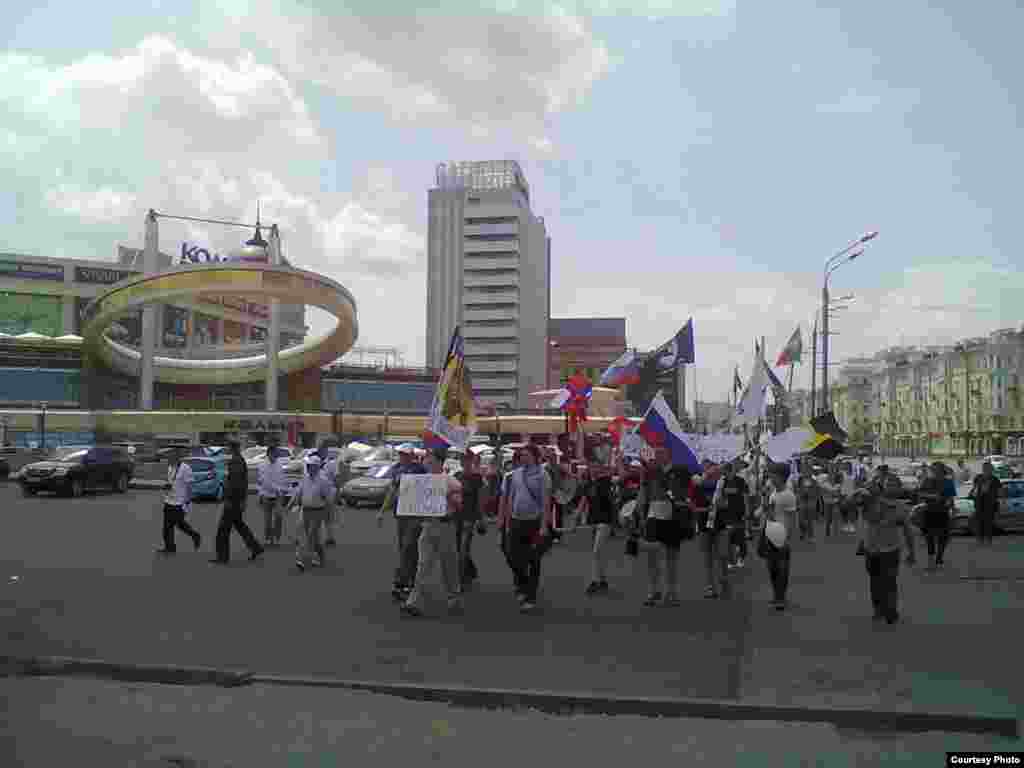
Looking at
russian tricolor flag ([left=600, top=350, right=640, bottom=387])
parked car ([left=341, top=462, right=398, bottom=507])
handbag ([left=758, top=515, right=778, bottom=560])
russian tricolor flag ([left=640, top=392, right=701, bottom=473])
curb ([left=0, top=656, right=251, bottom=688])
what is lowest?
parked car ([left=341, top=462, right=398, bottom=507])

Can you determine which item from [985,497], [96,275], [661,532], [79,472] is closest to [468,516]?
[661,532]

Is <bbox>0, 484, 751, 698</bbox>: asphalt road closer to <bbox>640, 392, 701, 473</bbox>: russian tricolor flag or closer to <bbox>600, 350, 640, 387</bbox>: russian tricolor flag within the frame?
<bbox>640, 392, 701, 473</bbox>: russian tricolor flag

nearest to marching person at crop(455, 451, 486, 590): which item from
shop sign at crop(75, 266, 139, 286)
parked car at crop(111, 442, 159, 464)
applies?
parked car at crop(111, 442, 159, 464)

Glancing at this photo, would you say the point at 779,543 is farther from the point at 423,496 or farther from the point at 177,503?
the point at 177,503

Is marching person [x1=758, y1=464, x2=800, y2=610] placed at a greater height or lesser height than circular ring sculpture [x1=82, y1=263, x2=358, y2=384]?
lesser

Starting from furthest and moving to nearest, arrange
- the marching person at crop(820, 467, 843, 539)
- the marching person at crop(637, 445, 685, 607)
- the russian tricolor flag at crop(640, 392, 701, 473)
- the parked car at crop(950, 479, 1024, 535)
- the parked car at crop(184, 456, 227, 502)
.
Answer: the parked car at crop(184, 456, 227, 502)
the parked car at crop(950, 479, 1024, 535)
the marching person at crop(820, 467, 843, 539)
the russian tricolor flag at crop(640, 392, 701, 473)
the marching person at crop(637, 445, 685, 607)

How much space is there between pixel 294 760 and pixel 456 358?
6782mm

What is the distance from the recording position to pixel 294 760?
517 centimetres

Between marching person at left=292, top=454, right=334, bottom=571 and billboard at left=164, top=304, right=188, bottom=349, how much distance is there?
92.3 m

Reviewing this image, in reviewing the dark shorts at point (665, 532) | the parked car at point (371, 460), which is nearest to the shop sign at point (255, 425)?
the parked car at point (371, 460)

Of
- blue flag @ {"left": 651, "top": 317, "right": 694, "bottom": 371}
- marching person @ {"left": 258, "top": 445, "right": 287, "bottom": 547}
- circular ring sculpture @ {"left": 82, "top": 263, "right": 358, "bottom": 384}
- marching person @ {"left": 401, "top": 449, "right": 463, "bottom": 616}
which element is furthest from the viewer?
circular ring sculpture @ {"left": 82, "top": 263, "right": 358, "bottom": 384}

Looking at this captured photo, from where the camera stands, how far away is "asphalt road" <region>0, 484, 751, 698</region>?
7.20 metres

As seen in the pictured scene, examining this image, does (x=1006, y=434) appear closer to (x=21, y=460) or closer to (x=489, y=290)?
(x=489, y=290)

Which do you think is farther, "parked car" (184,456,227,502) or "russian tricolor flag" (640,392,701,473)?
"parked car" (184,456,227,502)
